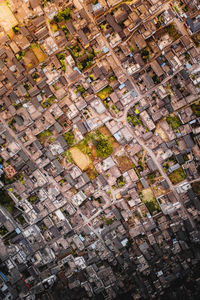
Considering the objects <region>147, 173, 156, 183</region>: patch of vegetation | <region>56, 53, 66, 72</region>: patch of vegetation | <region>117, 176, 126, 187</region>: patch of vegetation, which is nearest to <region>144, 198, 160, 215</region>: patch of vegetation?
<region>147, 173, 156, 183</region>: patch of vegetation

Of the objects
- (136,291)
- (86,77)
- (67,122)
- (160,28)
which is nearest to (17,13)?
(86,77)

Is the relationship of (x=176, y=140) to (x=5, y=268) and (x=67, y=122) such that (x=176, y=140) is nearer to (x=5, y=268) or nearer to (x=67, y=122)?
(x=67, y=122)

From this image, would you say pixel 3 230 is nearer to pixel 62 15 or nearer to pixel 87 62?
pixel 87 62

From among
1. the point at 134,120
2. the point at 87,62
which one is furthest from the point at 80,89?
the point at 134,120

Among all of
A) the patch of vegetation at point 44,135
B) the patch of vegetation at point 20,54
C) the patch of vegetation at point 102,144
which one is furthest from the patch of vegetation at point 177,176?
the patch of vegetation at point 20,54

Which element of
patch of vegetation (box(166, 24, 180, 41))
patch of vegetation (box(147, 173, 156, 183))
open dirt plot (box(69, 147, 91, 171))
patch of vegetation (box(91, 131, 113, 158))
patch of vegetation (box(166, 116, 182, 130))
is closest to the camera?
patch of vegetation (box(166, 24, 180, 41))

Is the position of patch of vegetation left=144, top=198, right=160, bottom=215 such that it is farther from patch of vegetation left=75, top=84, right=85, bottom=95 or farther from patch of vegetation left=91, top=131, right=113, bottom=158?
patch of vegetation left=75, top=84, right=85, bottom=95
